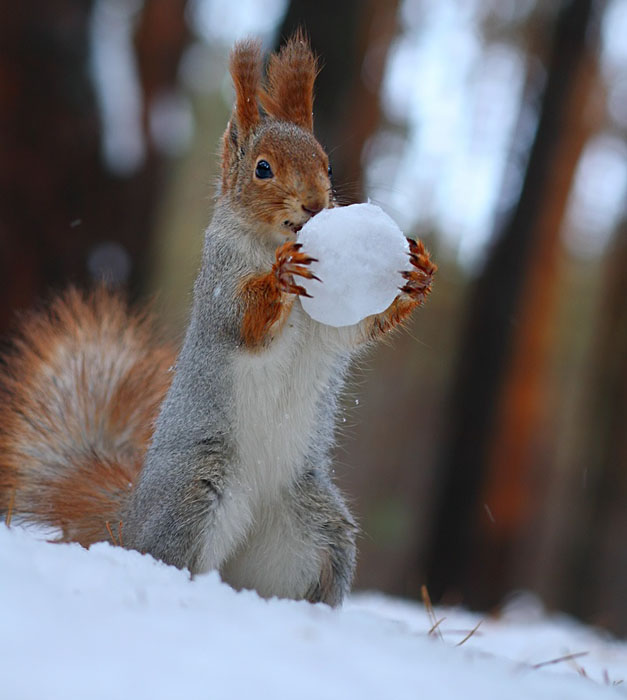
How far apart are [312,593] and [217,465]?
315 millimetres

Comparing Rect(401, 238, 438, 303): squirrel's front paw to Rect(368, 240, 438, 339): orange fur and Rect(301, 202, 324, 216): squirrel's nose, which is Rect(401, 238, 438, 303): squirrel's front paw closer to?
Rect(368, 240, 438, 339): orange fur

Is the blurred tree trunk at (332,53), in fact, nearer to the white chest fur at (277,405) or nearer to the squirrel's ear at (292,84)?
the squirrel's ear at (292,84)

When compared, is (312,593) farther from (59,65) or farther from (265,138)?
(59,65)

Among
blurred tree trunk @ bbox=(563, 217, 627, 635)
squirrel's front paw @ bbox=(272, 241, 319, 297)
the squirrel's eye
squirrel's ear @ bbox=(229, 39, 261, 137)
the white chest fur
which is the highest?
squirrel's ear @ bbox=(229, 39, 261, 137)

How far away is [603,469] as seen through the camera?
576 cm

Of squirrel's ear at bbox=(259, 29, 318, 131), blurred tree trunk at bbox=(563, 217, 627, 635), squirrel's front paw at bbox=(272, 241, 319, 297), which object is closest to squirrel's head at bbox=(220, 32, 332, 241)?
squirrel's ear at bbox=(259, 29, 318, 131)

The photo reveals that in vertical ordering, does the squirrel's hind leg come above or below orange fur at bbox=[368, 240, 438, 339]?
below

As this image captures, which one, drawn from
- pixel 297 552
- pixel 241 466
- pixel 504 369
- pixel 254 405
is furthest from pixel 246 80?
pixel 504 369

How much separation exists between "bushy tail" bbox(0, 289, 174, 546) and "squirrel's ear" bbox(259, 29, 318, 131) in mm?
682

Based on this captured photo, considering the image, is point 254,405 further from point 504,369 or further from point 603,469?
point 603,469

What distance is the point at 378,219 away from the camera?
149 cm

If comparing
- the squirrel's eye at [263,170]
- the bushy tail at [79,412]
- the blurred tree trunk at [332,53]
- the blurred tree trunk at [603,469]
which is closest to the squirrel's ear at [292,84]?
the squirrel's eye at [263,170]

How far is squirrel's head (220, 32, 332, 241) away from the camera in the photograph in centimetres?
158

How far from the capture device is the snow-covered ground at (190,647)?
0.85 metres
